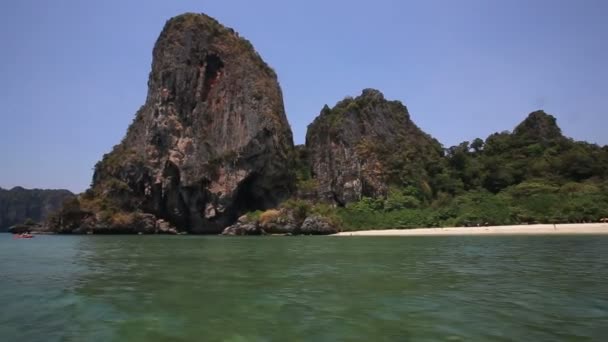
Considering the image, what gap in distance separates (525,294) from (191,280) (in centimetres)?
1012

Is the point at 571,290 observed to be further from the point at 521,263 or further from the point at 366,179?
the point at 366,179

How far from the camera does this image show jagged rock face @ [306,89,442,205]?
7744 centimetres

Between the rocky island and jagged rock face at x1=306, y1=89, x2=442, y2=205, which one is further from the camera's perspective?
jagged rock face at x1=306, y1=89, x2=442, y2=205

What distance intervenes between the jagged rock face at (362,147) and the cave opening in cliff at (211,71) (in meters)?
21.9

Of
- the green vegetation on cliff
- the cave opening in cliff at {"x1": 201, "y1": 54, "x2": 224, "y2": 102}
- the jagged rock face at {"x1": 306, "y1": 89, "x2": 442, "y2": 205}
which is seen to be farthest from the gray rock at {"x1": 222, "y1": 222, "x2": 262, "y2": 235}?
the cave opening in cliff at {"x1": 201, "y1": 54, "x2": 224, "y2": 102}

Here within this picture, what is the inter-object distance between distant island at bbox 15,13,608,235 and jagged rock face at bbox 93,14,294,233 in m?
0.23

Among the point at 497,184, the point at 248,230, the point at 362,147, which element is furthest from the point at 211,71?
the point at 497,184

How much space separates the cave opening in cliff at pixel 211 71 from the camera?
8775 cm

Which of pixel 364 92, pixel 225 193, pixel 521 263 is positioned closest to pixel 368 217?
pixel 225 193

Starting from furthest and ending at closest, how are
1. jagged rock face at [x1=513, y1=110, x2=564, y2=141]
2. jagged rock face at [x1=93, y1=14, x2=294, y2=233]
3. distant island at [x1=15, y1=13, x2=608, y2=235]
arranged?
jagged rock face at [x1=513, y1=110, x2=564, y2=141], jagged rock face at [x1=93, y1=14, x2=294, y2=233], distant island at [x1=15, y1=13, x2=608, y2=235]

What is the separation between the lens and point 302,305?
403 inches

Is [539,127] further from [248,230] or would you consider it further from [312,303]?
[312,303]

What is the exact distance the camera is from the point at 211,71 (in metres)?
88.6

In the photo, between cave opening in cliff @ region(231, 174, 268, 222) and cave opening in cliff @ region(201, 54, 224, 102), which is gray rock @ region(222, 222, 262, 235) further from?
cave opening in cliff @ region(201, 54, 224, 102)
